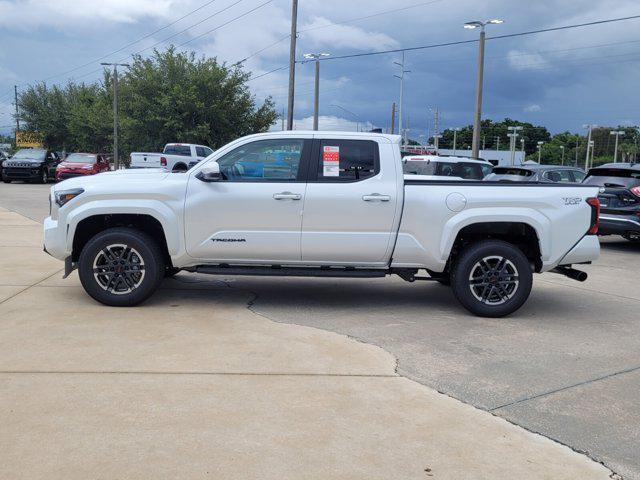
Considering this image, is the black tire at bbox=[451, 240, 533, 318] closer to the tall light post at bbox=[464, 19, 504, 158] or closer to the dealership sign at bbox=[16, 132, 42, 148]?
the tall light post at bbox=[464, 19, 504, 158]

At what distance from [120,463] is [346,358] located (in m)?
2.29

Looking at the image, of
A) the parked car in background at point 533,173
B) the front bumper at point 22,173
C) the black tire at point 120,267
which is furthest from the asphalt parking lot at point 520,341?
the front bumper at point 22,173

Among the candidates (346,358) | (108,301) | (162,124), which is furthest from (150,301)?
(162,124)

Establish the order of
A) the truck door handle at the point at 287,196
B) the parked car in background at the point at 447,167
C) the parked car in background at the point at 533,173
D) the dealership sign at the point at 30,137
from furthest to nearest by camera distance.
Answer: the dealership sign at the point at 30,137
the parked car in background at the point at 447,167
the parked car in background at the point at 533,173
the truck door handle at the point at 287,196

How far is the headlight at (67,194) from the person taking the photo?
6.72m

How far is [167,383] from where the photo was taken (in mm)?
4617

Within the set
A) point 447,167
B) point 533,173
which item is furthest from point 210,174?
point 447,167

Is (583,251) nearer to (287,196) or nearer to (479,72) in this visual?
(287,196)

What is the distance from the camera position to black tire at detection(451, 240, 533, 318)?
673 cm

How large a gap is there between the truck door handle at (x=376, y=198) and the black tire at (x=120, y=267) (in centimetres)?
225

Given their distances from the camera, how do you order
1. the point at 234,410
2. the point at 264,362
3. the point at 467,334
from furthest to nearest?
the point at 467,334 → the point at 264,362 → the point at 234,410

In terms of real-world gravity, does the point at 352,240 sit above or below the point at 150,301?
above

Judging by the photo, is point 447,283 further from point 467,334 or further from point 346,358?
point 346,358

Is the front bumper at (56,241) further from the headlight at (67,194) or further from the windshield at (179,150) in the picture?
the windshield at (179,150)
